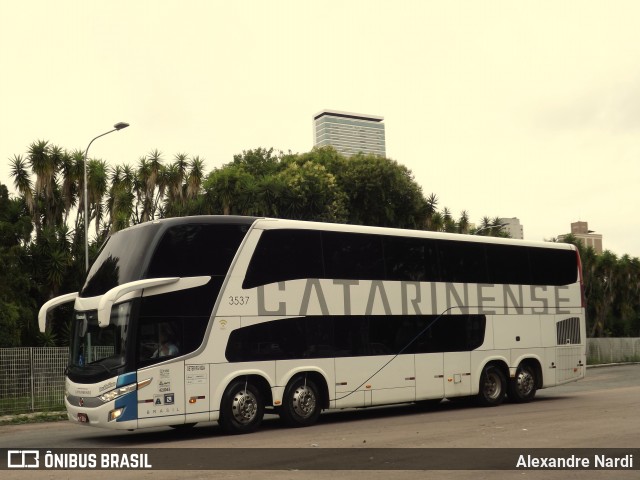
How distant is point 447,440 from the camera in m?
13.6

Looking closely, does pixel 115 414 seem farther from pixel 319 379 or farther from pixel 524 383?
pixel 524 383

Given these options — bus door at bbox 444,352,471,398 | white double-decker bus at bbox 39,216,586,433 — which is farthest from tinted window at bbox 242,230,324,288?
bus door at bbox 444,352,471,398

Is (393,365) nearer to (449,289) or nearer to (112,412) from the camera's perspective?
(449,289)

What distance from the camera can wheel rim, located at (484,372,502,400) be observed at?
2066 centimetres

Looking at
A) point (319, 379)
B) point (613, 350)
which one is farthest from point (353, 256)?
point (613, 350)

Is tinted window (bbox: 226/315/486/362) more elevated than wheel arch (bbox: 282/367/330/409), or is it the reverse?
tinted window (bbox: 226/315/486/362)

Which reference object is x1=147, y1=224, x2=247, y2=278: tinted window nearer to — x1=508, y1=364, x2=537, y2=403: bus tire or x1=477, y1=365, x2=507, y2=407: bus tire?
x1=477, y1=365, x2=507, y2=407: bus tire

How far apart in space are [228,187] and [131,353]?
3347 cm

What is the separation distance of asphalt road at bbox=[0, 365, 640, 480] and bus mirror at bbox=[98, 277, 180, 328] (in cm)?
222

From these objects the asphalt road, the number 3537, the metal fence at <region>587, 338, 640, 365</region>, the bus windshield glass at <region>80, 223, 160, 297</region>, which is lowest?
the metal fence at <region>587, 338, 640, 365</region>

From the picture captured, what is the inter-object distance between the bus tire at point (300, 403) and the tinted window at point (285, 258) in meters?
2.13

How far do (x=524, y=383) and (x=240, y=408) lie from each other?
29.1 ft

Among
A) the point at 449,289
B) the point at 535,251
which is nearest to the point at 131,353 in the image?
the point at 449,289

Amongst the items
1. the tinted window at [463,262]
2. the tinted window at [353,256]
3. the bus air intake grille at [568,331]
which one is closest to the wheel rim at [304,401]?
the tinted window at [353,256]
